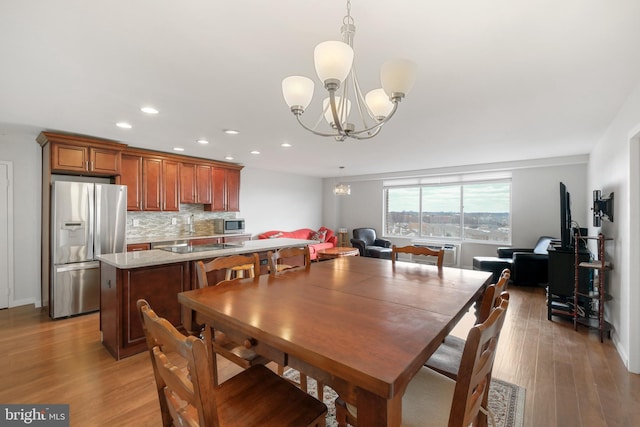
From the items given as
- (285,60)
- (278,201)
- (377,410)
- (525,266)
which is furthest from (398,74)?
(278,201)

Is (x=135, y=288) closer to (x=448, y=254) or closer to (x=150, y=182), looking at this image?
(x=150, y=182)

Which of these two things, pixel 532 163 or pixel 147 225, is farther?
pixel 532 163

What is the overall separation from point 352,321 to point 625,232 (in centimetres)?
293

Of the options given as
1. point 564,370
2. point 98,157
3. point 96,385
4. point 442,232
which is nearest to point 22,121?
point 98,157

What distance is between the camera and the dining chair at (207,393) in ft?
2.61

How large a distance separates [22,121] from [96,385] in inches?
117

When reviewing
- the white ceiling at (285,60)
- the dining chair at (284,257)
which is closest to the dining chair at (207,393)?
the dining chair at (284,257)

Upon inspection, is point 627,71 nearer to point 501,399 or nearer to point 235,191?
point 501,399

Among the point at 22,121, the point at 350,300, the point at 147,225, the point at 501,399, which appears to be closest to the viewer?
the point at 350,300

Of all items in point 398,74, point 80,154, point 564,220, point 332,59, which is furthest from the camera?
point 80,154

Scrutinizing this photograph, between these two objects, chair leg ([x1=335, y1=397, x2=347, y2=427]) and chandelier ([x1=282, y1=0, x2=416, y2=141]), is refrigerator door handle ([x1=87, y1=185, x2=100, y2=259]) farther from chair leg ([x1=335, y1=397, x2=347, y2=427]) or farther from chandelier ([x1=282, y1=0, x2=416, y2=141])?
chair leg ([x1=335, y1=397, x2=347, y2=427])

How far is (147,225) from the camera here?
499 centimetres

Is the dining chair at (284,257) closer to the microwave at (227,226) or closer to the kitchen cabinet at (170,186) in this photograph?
the kitchen cabinet at (170,186)

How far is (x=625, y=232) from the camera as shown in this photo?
2541mm
